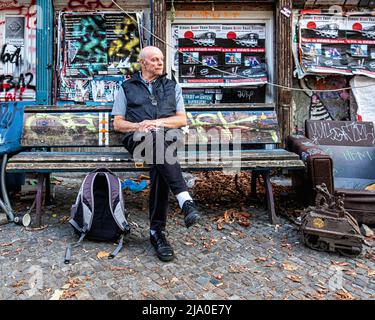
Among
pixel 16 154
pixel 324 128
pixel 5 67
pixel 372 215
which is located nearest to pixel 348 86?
pixel 324 128

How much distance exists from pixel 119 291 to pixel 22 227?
184cm

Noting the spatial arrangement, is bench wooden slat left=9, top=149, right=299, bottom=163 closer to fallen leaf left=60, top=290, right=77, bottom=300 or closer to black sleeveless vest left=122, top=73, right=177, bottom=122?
black sleeveless vest left=122, top=73, right=177, bottom=122

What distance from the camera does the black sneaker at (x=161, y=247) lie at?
3189 mm

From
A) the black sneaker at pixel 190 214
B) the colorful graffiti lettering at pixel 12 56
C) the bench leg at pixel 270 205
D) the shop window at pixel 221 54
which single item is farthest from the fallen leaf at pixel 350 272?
the colorful graffiti lettering at pixel 12 56

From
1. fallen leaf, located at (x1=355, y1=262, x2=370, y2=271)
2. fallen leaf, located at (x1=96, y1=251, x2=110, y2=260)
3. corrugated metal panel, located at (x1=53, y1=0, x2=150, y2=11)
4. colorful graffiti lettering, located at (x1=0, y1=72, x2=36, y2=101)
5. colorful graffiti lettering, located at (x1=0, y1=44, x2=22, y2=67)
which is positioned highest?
corrugated metal panel, located at (x1=53, y1=0, x2=150, y2=11)

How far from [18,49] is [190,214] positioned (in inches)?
218

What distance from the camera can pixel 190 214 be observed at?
311 cm

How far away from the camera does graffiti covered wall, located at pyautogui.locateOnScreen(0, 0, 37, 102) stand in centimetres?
691

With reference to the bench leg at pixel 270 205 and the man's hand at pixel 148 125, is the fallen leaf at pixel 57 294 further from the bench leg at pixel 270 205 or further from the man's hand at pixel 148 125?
the bench leg at pixel 270 205

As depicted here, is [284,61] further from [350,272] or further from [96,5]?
[350,272]

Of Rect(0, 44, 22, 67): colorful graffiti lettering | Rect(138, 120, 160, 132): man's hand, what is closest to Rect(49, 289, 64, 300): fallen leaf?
Rect(138, 120, 160, 132): man's hand

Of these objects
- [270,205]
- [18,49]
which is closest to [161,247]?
[270,205]

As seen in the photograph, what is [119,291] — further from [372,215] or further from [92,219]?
[372,215]

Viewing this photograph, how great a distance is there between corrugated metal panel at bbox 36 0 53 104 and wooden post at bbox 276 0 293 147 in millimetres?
4047
